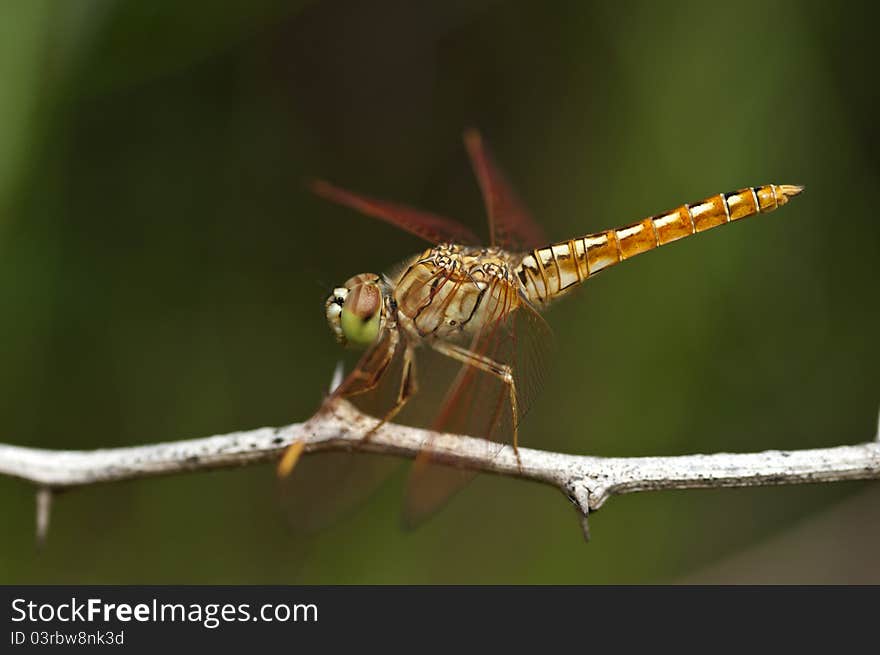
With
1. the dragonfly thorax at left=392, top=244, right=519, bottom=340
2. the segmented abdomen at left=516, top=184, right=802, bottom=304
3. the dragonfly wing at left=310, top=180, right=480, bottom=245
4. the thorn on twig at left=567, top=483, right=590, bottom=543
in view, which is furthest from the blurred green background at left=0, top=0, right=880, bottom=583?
the thorn on twig at left=567, top=483, right=590, bottom=543

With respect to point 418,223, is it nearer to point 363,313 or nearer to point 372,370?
point 363,313

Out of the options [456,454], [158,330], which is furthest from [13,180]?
[456,454]

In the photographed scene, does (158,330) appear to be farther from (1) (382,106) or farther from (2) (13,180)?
(1) (382,106)

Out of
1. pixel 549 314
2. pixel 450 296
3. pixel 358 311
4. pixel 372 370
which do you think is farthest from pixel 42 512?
pixel 549 314

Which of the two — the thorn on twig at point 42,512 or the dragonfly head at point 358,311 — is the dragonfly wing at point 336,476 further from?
the thorn on twig at point 42,512

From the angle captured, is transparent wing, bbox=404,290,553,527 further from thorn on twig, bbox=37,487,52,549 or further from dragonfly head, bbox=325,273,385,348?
thorn on twig, bbox=37,487,52,549

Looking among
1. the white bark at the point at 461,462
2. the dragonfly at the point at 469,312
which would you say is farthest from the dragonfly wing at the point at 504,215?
the white bark at the point at 461,462
